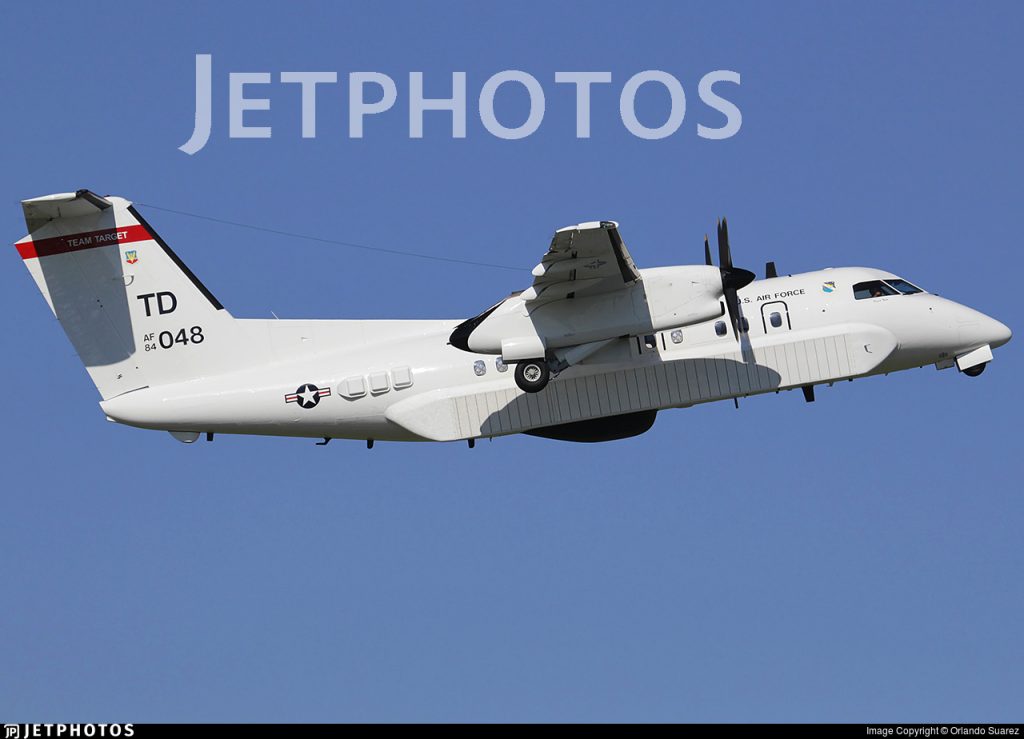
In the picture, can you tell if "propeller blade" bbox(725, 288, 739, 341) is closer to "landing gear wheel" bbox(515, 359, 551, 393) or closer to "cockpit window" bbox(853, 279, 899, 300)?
"cockpit window" bbox(853, 279, 899, 300)

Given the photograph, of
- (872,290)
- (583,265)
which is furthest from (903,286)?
(583,265)

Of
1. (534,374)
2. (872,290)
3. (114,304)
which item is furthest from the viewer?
(114,304)

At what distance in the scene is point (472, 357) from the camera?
80.7ft

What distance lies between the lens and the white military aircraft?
23234mm

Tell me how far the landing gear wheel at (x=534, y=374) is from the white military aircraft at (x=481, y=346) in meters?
0.03

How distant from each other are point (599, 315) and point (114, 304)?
27.6ft

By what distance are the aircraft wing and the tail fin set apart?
19.1 ft

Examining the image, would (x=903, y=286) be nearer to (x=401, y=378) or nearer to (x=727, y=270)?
(x=727, y=270)

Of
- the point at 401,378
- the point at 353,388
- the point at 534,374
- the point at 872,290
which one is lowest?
the point at 534,374

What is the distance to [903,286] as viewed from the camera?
25.3 m

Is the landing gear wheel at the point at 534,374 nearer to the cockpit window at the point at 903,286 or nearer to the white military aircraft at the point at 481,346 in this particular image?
the white military aircraft at the point at 481,346

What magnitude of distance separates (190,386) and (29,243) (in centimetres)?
367

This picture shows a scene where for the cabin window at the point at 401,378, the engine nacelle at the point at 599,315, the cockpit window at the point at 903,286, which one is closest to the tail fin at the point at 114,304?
the cabin window at the point at 401,378
